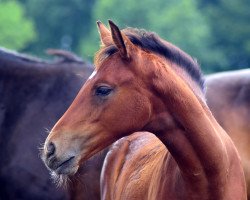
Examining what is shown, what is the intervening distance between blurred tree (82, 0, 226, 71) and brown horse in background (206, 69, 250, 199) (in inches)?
1693

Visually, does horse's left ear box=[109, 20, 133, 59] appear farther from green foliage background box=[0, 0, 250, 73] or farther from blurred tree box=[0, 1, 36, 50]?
green foliage background box=[0, 0, 250, 73]

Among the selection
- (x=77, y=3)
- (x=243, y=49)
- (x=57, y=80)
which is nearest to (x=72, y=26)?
(x=77, y=3)

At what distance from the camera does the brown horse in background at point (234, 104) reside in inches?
252

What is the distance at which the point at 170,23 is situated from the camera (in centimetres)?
5259

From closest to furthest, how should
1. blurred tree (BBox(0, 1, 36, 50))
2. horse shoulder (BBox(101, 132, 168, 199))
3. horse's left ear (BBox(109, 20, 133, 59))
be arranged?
horse's left ear (BBox(109, 20, 133, 59)) < horse shoulder (BBox(101, 132, 168, 199)) < blurred tree (BBox(0, 1, 36, 50))

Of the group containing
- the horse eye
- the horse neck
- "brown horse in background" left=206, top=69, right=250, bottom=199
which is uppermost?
the horse eye

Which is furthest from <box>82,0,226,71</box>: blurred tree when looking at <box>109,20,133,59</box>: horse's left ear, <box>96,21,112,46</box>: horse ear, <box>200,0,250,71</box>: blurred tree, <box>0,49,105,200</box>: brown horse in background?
<box>109,20,133,59</box>: horse's left ear

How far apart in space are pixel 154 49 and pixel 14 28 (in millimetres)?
46302

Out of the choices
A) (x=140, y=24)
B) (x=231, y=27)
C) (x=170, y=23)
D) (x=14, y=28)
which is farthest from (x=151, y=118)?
(x=231, y=27)

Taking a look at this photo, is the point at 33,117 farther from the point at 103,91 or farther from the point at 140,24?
the point at 140,24

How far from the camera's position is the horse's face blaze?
4375 millimetres

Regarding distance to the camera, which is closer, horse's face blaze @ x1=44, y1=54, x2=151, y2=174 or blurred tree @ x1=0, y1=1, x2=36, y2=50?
horse's face blaze @ x1=44, y1=54, x2=151, y2=174

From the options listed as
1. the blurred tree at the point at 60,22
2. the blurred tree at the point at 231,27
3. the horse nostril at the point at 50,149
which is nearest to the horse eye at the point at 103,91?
the horse nostril at the point at 50,149

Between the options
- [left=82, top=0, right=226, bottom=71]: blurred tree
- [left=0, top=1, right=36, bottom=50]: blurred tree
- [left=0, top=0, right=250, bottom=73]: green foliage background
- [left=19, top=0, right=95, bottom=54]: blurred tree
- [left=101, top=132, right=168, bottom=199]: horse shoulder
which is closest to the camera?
[left=101, top=132, right=168, bottom=199]: horse shoulder
